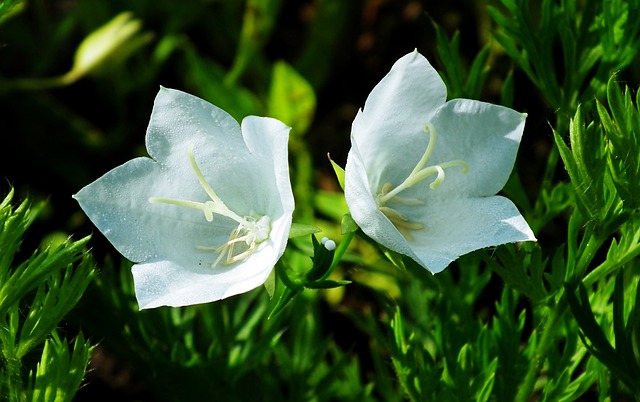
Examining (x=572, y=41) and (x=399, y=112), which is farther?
(x=572, y=41)

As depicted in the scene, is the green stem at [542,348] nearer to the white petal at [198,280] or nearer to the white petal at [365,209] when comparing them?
the white petal at [365,209]

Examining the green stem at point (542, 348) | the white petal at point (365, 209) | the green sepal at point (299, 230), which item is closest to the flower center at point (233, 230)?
the green sepal at point (299, 230)

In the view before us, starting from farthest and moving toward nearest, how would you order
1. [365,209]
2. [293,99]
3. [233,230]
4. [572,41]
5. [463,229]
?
[293,99], [572,41], [233,230], [463,229], [365,209]

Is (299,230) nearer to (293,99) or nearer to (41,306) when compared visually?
(41,306)

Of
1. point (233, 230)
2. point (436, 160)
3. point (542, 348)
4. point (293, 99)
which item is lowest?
point (293, 99)

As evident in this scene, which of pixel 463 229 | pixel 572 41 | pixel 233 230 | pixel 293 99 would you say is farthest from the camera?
pixel 293 99

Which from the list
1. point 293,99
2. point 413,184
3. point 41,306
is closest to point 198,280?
point 41,306

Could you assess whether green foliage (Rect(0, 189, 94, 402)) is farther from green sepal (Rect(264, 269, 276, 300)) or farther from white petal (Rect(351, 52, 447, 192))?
white petal (Rect(351, 52, 447, 192))

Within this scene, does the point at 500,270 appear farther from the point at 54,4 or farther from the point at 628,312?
the point at 54,4
